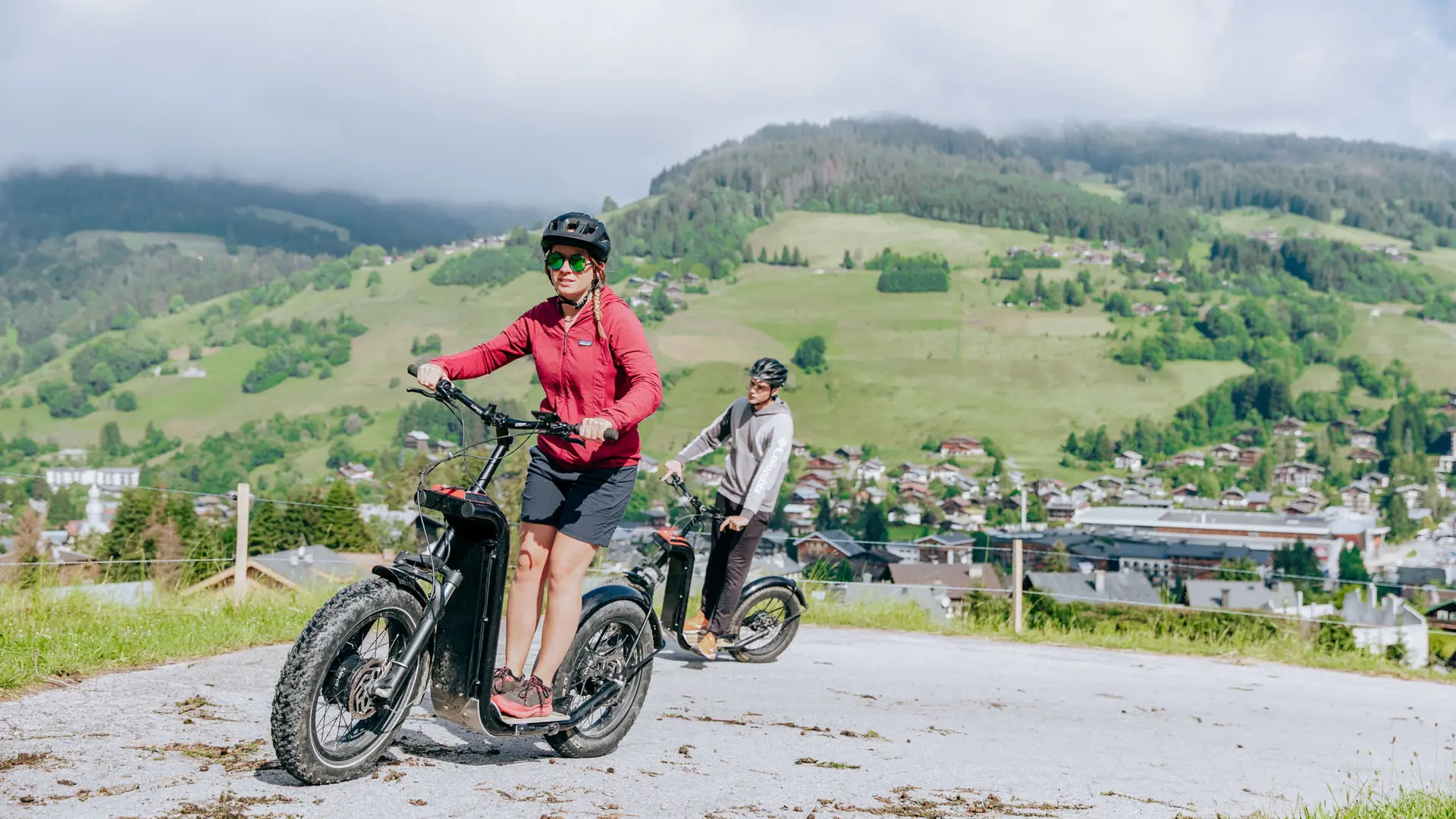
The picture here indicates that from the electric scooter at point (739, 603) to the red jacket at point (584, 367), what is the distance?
2604 mm

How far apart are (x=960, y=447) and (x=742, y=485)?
15435 centimetres

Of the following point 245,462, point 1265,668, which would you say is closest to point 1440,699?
point 1265,668

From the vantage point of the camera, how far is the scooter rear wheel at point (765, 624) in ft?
27.6

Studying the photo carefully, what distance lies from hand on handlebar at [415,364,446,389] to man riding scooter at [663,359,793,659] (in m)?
3.49

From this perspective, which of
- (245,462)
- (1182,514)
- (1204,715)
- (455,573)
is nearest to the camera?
(455,573)

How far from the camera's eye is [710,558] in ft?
27.1

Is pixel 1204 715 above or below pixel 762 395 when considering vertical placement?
below

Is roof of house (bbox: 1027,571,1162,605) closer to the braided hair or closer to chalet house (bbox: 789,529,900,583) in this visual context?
chalet house (bbox: 789,529,900,583)

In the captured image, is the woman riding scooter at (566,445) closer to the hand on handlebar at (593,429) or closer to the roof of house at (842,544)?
the hand on handlebar at (593,429)

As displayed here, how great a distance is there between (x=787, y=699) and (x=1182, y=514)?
137252 millimetres

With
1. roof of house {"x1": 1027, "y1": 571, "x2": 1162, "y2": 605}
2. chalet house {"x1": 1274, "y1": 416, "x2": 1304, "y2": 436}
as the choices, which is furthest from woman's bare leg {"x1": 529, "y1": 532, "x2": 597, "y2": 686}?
chalet house {"x1": 1274, "y1": 416, "x2": 1304, "y2": 436}

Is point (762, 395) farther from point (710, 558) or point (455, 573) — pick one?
point (455, 573)

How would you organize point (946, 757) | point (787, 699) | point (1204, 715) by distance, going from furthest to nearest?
point (1204, 715) < point (787, 699) < point (946, 757)

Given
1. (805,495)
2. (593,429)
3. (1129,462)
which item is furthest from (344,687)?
(1129,462)
